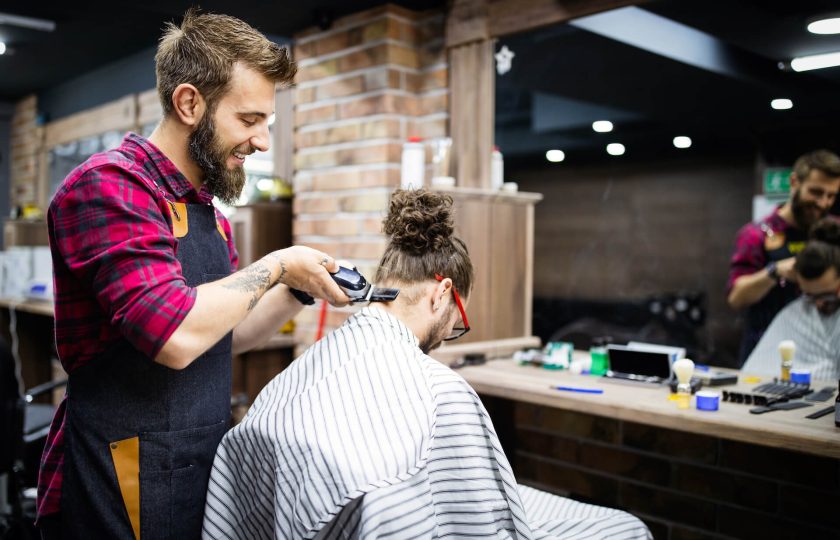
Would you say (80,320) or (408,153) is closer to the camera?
(80,320)

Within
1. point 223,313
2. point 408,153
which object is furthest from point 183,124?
point 408,153

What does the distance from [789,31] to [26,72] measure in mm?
4720

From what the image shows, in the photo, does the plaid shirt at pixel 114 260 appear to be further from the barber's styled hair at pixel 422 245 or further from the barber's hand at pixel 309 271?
the barber's styled hair at pixel 422 245

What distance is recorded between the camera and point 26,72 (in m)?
4.84

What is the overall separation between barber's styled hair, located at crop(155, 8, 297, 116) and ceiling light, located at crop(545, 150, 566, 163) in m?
1.58

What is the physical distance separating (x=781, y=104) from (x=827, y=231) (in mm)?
423

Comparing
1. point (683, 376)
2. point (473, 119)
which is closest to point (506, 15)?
point (473, 119)

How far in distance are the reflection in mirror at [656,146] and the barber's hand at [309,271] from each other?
1.52 m

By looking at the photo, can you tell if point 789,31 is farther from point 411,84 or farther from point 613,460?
point 613,460

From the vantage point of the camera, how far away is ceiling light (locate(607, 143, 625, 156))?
104 inches

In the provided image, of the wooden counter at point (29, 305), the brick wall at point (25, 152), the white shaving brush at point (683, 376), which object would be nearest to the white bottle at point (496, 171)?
the white shaving brush at point (683, 376)

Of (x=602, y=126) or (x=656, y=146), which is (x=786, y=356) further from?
(x=602, y=126)

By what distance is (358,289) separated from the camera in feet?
4.77

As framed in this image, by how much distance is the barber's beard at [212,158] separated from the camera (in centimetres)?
139
